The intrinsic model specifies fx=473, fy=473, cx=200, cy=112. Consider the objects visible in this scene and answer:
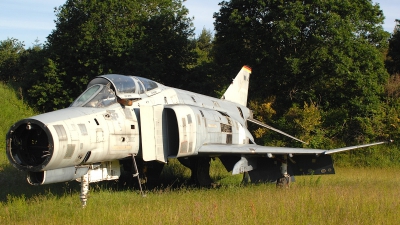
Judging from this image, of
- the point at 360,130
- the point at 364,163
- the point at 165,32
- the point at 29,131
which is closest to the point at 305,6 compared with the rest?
the point at 360,130

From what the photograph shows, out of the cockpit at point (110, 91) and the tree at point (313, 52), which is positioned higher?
the tree at point (313, 52)

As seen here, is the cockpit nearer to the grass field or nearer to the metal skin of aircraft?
the metal skin of aircraft

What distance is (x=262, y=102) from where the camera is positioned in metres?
22.8

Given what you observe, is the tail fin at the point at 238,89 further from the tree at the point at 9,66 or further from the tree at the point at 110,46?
the tree at the point at 9,66

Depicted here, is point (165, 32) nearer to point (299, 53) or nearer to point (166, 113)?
point (299, 53)

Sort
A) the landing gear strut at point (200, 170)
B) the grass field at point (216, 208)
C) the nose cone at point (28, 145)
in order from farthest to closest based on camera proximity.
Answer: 1. the landing gear strut at point (200, 170)
2. the nose cone at point (28, 145)
3. the grass field at point (216, 208)

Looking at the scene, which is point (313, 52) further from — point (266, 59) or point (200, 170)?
point (200, 170)

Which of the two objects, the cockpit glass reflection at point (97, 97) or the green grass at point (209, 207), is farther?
the cockpit glass reflection at point (97, 97)

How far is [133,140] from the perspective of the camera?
31.6ft

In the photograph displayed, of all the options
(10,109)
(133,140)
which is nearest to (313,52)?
(133,140)

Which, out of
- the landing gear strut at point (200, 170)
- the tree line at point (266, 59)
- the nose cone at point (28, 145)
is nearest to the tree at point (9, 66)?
the tree line at point (266, 59)

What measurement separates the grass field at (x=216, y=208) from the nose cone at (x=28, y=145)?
881 millimetres

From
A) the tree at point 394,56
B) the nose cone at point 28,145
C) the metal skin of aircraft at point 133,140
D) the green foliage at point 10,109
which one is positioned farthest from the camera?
the tree at point 394,56

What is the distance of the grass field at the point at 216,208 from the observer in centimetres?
736
